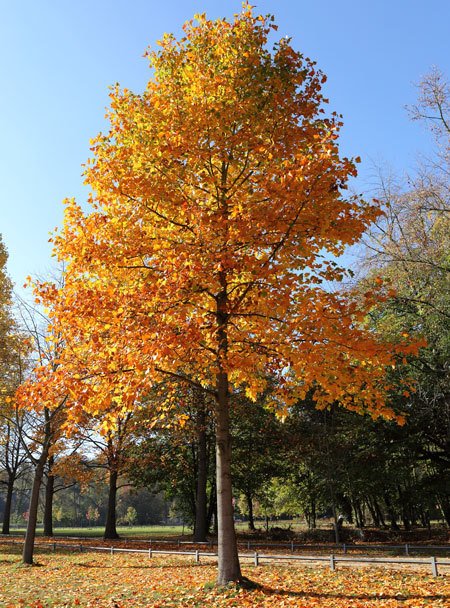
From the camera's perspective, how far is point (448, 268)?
1514 centimetres

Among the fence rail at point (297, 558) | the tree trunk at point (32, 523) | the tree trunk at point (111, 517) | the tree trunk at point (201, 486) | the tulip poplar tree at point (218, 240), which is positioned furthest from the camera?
the tree trunk at point (111, 517)

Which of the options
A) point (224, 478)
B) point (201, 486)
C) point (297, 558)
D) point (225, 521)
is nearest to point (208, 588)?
point (225, 521)

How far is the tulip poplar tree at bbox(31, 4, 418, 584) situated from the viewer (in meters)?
8.34

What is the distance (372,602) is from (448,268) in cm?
1057

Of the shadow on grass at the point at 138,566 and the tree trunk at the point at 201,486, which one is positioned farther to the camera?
the tree trunk at the point at 201,486

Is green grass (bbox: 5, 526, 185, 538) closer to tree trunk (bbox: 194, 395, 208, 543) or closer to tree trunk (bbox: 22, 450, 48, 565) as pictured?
tree trunk (bbox: 194, 395, 208, 543)

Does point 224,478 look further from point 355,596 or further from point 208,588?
point 355,596

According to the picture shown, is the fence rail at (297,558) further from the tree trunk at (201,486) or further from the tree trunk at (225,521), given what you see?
the tree trunk at (201,486)

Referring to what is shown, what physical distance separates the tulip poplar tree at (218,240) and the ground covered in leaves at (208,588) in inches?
44.2

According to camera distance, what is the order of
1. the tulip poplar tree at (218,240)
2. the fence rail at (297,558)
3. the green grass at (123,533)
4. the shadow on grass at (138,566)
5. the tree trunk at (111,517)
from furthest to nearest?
the green grass at (123,533) < the tree trunk at (111,517) < the shadow on grass at (138,566) < the fence rail at (297,558) < the tulip poplar tree at (218,240)

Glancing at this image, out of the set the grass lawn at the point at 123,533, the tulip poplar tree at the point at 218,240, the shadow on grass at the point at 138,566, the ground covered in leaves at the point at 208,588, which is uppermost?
the tulip poplar tree at the point at 218,240

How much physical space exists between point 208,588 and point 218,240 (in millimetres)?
6896

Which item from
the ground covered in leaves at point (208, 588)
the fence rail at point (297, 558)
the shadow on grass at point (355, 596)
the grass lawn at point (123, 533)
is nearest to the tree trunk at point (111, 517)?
the fence rail at point (297, 558)

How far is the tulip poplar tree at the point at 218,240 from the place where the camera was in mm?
8344
